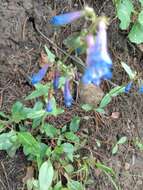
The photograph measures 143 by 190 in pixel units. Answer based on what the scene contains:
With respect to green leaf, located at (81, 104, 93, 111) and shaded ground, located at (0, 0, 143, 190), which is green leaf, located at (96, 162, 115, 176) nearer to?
shaded ground, located at (0, 0, 143, 190)

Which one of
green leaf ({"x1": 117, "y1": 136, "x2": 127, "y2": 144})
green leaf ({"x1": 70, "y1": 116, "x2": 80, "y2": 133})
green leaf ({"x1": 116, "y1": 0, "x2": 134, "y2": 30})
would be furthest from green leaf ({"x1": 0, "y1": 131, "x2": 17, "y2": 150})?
green leaf ({"x1": 116, "y1": 0, "x2": 134, "y2": 30})

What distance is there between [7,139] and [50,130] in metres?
0.30

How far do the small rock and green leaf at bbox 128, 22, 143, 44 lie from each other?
497 mm

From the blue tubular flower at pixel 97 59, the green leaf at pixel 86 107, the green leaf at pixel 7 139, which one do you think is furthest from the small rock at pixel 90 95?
the blue tubular flower at pixel 97 59

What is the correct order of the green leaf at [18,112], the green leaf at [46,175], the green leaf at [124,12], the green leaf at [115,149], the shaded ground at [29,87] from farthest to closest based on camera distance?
the green leaf at [124,12] → the green leaf at [115,149] → the shaded ground at [29,87] → the green leaf at [18,112] → the green leaf at [46,175]

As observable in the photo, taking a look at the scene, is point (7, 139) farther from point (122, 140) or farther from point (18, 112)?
point (122, 140)

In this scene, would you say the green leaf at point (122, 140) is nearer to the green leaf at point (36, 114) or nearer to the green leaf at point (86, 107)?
the green leaf at point (86, 107)

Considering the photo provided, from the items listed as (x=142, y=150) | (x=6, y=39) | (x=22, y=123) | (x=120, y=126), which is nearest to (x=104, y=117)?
(x=120, y=126)

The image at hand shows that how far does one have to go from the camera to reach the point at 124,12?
330 cm

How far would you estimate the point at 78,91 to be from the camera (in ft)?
10.4

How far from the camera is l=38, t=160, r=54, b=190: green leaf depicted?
266 cm

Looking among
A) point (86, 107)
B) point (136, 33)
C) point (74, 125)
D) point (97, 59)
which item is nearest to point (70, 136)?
point (74, 125)

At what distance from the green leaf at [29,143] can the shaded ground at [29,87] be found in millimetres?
183

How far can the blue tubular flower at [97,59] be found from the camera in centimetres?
178
